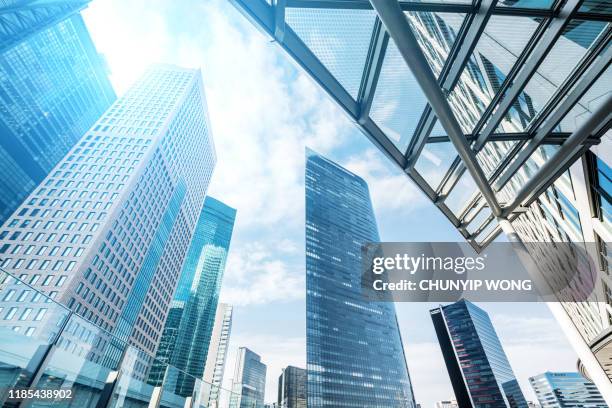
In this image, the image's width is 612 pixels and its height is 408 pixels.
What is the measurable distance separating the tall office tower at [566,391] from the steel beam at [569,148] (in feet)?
529

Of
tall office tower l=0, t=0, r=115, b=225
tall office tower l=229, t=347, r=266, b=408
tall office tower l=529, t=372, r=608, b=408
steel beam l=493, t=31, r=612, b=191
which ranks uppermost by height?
tall office tower l=0, t=0, r=115, b=225

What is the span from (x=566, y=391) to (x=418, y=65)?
596ft

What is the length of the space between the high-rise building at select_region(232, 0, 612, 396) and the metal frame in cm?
2

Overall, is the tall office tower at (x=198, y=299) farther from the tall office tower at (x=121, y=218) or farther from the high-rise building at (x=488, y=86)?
the high-rise building at (x=488, y=86)

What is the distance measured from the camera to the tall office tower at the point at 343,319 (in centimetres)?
6981

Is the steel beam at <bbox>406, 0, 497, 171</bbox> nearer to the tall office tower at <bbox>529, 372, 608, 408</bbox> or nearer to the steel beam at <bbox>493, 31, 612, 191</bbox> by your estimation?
the steel beam at <bbox>493, 31, 612, 191</bbox>

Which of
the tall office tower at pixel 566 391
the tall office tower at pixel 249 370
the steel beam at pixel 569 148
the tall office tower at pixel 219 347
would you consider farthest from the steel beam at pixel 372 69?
the tall office tower at pixel 566 391

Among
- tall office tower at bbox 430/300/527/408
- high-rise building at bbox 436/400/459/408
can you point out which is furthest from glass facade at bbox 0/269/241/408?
high-rise building at bbox 436/400/459/408

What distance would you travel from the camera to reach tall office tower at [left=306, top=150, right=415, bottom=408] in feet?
229

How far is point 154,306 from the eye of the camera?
66.0 metres

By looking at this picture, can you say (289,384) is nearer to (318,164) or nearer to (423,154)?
(318,164)

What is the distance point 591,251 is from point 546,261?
600 cm

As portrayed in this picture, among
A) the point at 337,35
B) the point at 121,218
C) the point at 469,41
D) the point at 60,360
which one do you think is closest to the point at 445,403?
the point at 121,218

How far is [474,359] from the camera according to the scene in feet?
324
